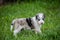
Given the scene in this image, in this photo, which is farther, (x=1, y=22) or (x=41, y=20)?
(x=1, y=22)

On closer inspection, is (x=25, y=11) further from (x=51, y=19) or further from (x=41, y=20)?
(x=41, y=20)

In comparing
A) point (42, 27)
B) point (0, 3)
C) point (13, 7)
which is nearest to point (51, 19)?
point (42, 27)

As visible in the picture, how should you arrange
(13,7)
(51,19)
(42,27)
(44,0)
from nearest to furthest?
(42,27)
(51,19)
(13,7)
(44,0)

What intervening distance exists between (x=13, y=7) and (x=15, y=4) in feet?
1.14

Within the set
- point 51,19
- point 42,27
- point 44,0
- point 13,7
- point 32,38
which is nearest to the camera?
point 32,38

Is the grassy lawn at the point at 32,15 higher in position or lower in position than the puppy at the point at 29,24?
lower

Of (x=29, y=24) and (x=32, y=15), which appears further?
(x=32, y=15)

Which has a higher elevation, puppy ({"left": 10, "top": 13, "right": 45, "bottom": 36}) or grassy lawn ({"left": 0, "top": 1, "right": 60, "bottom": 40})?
puppy ({"left": 10, "top": 13, "right": 45, "bottom": 36})

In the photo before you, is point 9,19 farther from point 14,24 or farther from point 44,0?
point 44,0

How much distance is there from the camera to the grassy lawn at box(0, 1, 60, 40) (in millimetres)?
5742

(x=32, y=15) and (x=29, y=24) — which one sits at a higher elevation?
(x=29, y=24)

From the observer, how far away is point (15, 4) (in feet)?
25.3

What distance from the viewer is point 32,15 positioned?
6.84m

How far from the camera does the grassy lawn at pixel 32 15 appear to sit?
5742 millimetres
